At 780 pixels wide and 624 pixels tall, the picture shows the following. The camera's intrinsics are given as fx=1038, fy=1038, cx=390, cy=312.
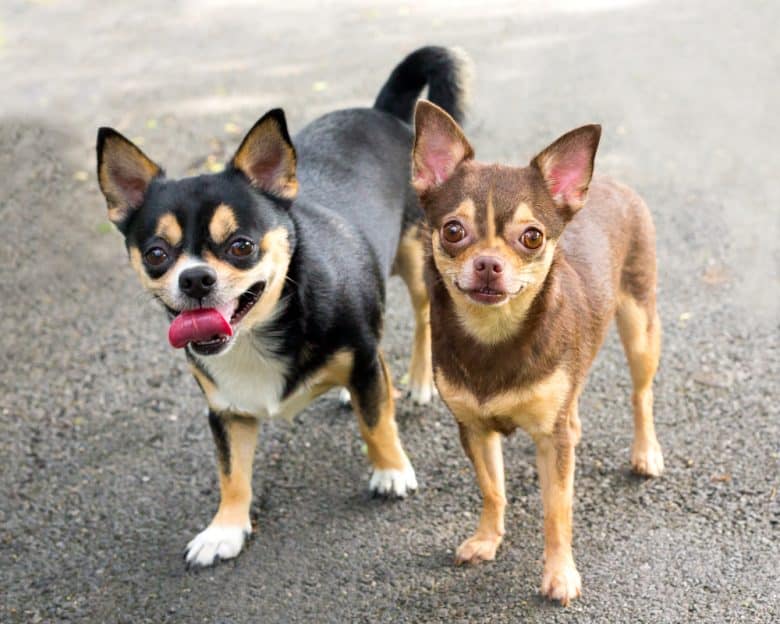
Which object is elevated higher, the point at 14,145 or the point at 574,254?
the point at 574,254

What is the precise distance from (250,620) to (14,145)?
5395 millimetres

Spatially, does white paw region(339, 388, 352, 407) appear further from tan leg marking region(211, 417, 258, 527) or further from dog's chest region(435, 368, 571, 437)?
dog's chest region(435, 368, 571, 437)

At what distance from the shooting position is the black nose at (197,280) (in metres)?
3.50

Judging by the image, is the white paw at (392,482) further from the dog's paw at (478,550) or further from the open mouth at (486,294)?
the open mouth at (486,294)

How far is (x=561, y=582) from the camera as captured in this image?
148 inches

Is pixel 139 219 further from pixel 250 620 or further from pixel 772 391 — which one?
pixel 772 391

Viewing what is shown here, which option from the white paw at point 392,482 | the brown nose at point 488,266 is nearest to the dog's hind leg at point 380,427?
the white paw at point 392,482

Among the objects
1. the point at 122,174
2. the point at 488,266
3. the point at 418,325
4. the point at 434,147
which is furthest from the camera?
the point at 418,325

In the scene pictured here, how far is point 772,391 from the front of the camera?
15.8 feet

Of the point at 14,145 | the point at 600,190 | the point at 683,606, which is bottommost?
the point at 14,145

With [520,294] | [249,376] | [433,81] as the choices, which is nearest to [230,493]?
[249,376]

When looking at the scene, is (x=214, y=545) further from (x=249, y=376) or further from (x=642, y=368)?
(x=642, y=368)

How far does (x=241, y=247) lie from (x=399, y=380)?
1822 millimetres

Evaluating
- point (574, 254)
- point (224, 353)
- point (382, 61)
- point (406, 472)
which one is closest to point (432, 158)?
point (574, 254)
